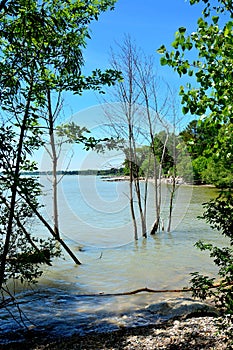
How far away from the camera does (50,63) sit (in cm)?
375

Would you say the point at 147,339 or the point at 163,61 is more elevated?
the point at 163,61

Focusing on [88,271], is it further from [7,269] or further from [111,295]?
[7,269]

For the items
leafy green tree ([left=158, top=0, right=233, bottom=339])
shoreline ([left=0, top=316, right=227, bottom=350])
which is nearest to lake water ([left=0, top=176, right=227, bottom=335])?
shoreline ([left=0, top=316, right=227, bottom=350])

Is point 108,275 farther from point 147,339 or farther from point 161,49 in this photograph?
point 161,49

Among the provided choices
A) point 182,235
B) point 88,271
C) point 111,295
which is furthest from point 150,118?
point 111,295

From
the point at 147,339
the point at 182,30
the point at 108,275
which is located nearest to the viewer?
the point at 182,30

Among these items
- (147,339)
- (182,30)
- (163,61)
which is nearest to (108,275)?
(147,339)

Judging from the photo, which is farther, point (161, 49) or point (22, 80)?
point (22, 80)

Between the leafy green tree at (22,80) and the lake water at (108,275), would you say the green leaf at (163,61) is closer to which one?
the leafy green tree at (22,80)

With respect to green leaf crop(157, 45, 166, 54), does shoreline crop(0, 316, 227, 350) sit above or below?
below

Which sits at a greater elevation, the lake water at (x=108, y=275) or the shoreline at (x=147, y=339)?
the shoreline at (x=147, y=339)

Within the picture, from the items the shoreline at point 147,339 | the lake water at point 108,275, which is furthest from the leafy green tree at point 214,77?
the lake water at point 108,275

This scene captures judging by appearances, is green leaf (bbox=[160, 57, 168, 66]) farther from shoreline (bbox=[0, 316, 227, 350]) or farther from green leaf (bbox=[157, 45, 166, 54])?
shoreline (bbox=[0, 316, 227, 350])

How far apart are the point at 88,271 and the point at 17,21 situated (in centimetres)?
505
